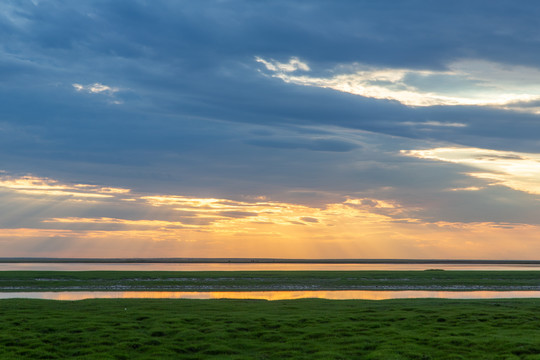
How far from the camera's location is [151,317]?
3048 centimetres

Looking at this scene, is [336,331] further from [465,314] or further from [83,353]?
[83,353]

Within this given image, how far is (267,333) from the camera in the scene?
2566 cm

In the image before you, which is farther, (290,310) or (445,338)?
(290,310)

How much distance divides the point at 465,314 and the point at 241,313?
15.1 meters

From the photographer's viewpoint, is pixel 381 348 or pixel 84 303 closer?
pixel 381 348

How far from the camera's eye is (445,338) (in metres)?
24.1

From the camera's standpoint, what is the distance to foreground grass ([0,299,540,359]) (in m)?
21.6

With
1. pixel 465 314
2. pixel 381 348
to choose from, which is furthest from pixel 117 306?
pixel 465 314

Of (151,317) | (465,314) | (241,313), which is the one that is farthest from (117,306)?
(465,314)

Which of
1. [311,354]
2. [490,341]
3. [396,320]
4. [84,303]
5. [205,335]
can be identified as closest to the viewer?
[311,354]

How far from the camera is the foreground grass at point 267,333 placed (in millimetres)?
21578

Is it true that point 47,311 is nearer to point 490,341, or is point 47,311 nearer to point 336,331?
point 336,331

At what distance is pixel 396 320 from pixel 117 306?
2111cm

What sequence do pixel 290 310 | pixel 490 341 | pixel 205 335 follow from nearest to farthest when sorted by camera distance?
pixel 490 341
pixel 205 335
pixel 290 310
